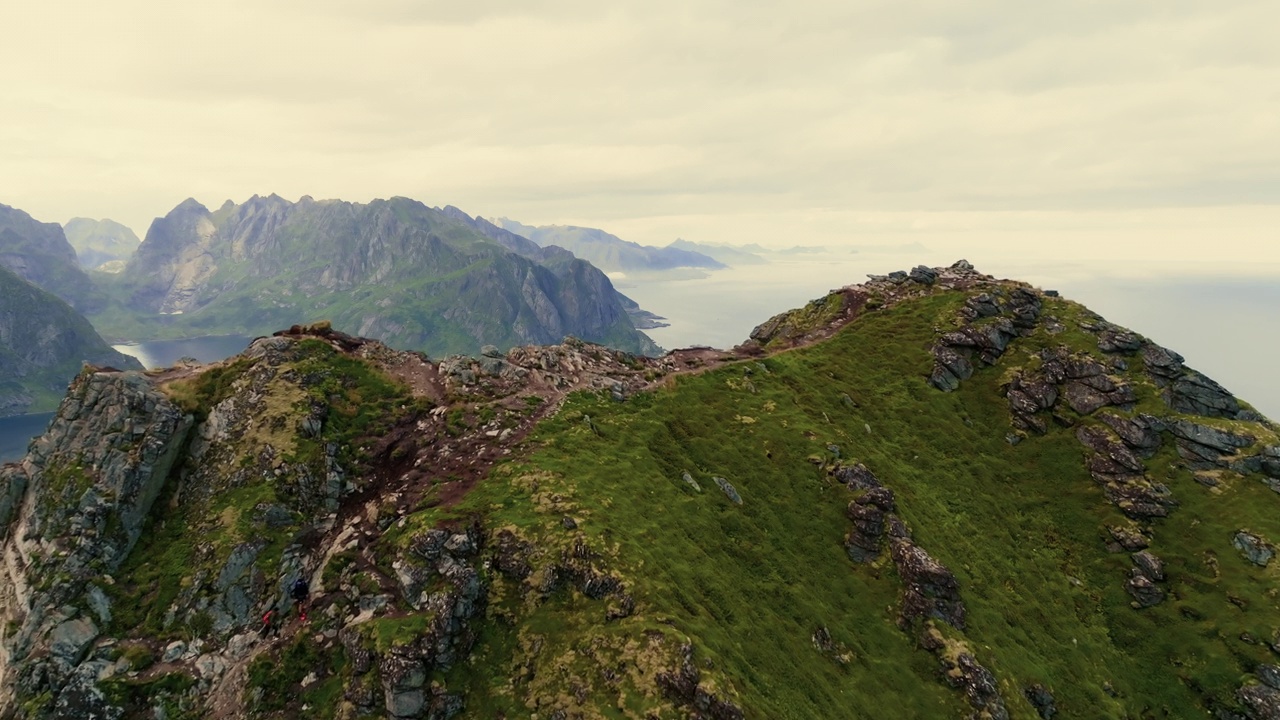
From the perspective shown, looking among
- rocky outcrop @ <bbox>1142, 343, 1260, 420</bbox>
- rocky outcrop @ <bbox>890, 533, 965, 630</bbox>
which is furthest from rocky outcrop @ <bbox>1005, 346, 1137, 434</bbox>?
rocky outcrop @ <bbox>890, 533, 965, 630</bbox>

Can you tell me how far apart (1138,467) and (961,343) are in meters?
26.9

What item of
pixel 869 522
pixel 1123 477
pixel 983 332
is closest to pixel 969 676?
pixel 869 522

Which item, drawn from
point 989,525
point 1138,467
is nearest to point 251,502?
point 989,525

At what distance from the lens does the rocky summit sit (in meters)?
39.6

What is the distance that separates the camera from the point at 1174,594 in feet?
193

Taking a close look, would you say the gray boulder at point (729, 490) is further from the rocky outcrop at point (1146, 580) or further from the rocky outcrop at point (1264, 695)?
the rocky outcrop at point (1264, 695)

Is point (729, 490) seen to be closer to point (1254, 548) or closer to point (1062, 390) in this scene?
point (1062, 390)

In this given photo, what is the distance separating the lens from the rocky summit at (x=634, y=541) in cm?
3959

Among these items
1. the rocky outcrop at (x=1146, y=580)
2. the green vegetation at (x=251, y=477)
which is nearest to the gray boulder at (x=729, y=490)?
the green vegetation at (x=251, y=477)

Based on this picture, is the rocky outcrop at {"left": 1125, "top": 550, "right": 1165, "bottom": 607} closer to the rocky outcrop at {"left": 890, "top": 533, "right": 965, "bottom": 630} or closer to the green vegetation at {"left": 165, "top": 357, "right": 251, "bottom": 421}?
the rocky outcrop at {"left": 890, "top": 533, "right": 965, "bottom": 630}

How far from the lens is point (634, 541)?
45.3 meters

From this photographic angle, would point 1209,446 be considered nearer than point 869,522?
No

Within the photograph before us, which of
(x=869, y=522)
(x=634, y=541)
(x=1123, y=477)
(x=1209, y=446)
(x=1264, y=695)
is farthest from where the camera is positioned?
(x=1209, y=446)

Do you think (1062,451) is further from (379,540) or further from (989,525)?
(379,540)
